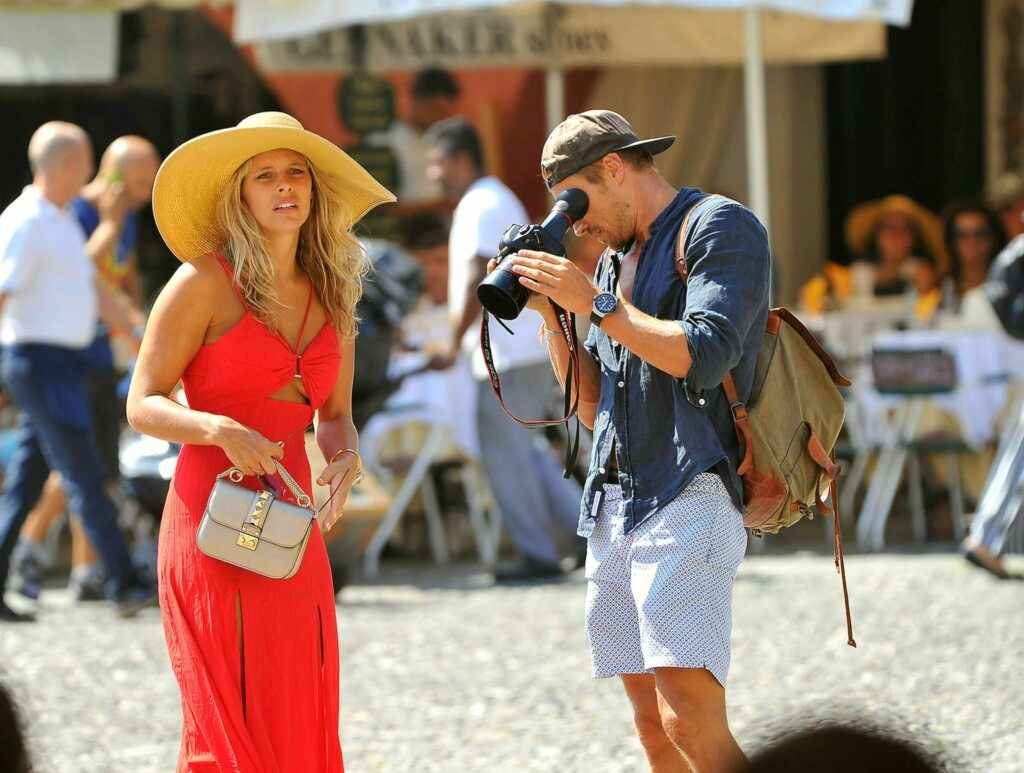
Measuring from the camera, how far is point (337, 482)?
4.04 meters

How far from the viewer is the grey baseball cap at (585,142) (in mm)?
3711

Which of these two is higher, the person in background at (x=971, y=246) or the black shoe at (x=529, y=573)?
the person in background at (x=971, y=246)

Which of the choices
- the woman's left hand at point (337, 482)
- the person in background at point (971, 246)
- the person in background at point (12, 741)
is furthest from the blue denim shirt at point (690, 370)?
the person in background at point (971, 246)

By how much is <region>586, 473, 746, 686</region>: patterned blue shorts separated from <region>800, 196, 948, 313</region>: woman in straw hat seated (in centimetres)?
819

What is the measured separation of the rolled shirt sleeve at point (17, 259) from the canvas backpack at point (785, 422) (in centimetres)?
492

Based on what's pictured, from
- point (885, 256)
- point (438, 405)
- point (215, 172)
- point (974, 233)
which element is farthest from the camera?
point (885, 256)

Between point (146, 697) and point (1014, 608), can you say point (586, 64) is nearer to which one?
point (1014, 608)

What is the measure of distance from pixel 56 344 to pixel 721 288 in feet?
16.7

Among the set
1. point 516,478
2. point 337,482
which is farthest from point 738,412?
point 516,478

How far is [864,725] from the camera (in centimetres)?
240

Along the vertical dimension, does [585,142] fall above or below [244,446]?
above

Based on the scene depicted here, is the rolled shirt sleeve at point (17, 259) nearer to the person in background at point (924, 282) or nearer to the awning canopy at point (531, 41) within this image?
the awning canopy at point (531, 41)

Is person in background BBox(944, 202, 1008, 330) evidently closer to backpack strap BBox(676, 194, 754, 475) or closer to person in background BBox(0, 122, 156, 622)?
person in background BBox(0, 122, 156, 622)

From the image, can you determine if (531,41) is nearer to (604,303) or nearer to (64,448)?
(64,448)
